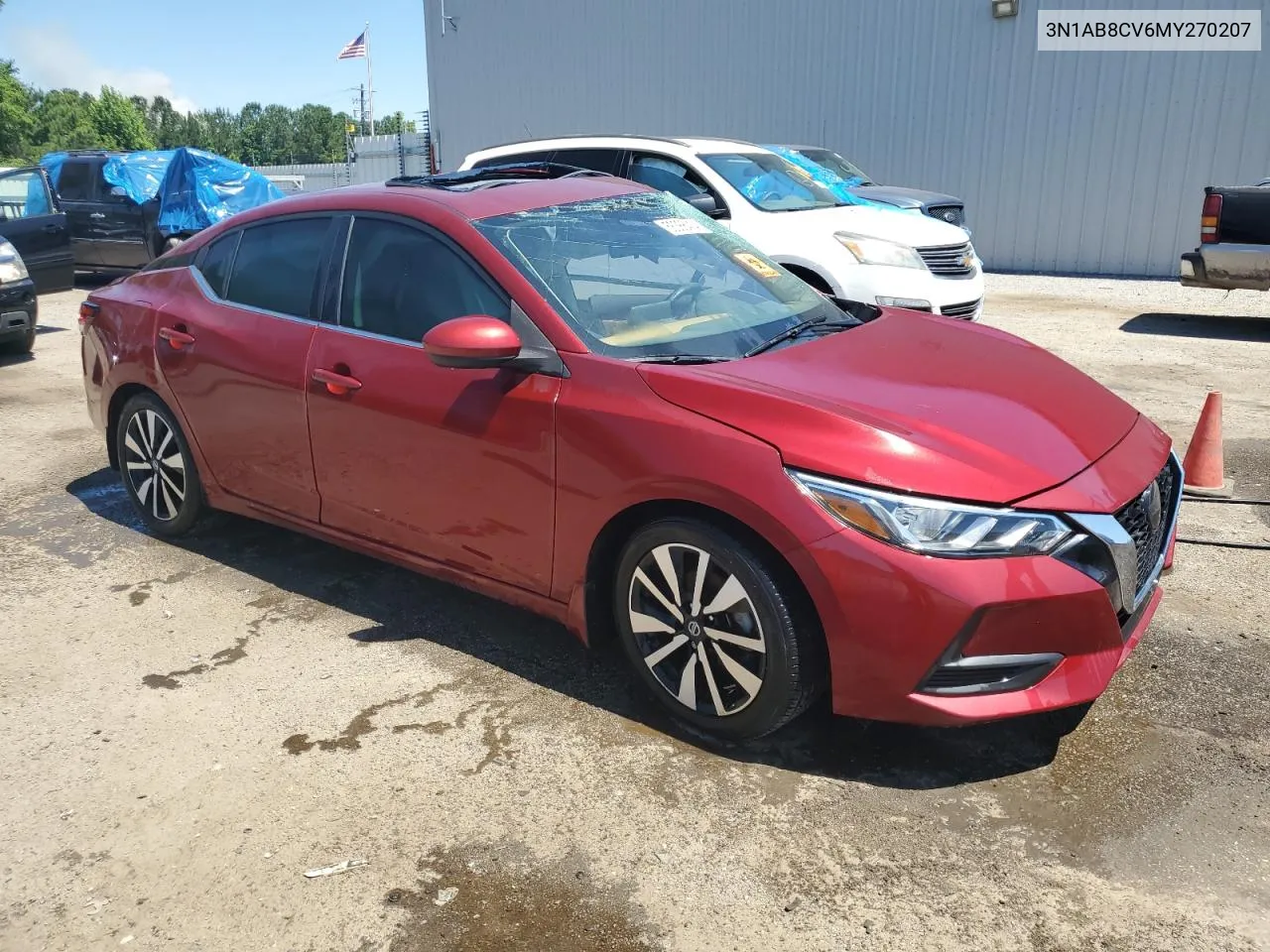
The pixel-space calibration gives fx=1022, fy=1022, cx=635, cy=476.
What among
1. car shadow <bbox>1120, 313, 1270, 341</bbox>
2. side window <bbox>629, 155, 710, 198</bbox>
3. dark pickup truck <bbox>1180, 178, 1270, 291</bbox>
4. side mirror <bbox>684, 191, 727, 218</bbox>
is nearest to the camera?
side mirror <bbox>684, 191, 727, 218</bbox>

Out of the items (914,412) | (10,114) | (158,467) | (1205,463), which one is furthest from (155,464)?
(10,114)

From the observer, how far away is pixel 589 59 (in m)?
19.2

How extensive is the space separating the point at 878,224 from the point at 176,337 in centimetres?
540

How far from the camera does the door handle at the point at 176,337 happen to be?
452 centimetres

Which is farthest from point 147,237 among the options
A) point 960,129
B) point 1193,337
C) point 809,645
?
point 809,645

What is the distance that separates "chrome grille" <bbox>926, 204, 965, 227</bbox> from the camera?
12.1m

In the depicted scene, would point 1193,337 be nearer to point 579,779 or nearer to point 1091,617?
point 1091,617

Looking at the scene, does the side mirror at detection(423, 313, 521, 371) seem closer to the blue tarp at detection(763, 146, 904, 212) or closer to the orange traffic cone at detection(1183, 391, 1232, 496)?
the orange traffic cone at detection(1183, 391, 1232, 496)

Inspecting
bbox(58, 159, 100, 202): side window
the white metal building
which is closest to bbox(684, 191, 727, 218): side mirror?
the white metal building

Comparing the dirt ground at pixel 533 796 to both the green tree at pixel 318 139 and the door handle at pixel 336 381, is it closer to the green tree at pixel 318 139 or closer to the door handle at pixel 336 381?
the door handle at pixel 336 381

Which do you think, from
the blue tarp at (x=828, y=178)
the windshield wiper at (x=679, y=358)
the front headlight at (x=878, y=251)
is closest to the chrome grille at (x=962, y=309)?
the front headlight at (x=878, y=251)

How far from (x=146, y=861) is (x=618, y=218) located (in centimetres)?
270

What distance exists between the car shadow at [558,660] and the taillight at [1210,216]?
8.32 meters

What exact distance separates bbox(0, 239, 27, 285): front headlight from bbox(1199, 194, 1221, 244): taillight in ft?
36.4
